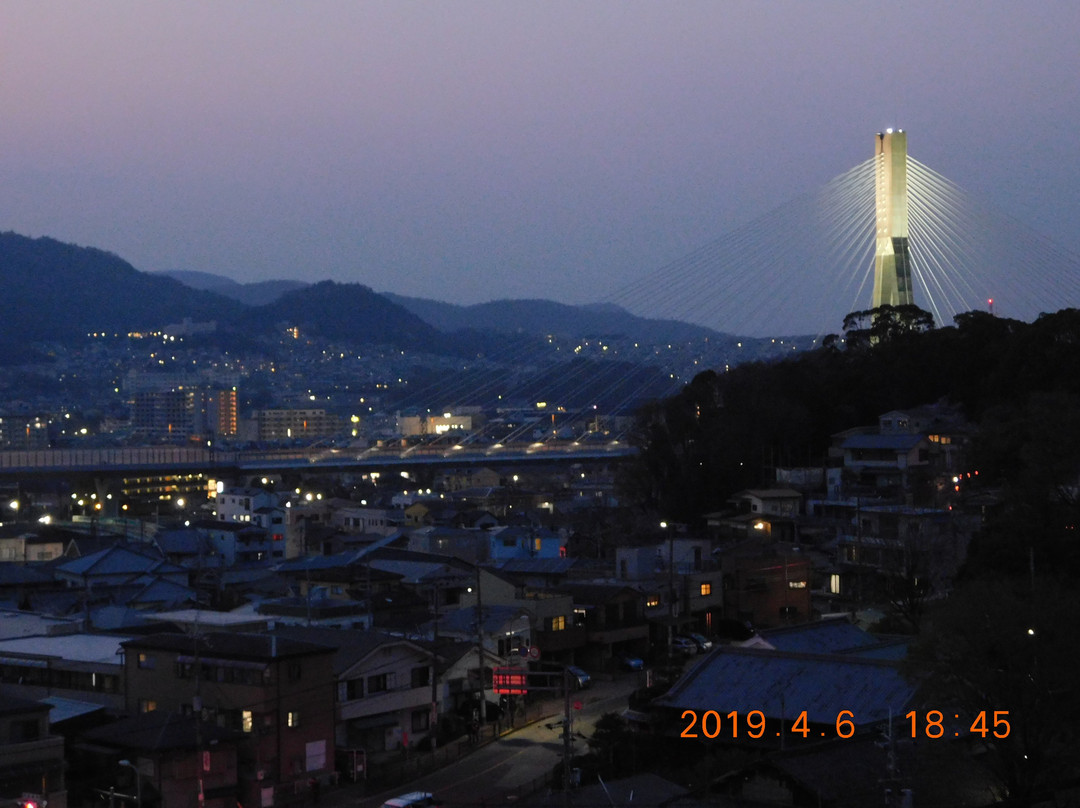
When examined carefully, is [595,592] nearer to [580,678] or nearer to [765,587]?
[580,678]

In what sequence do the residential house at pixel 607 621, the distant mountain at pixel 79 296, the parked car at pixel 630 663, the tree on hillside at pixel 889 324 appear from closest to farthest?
the parked car at pixel 630 663 → the residential house at pixel 607 621 → the tree on hillside at pixel 889 324 → the distant mountain at pixel 79 296

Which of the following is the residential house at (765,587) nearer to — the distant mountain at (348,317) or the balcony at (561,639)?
the balcony at (561,639)

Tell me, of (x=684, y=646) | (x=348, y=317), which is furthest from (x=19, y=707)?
(x=348, y=317)

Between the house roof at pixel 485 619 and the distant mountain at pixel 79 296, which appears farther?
the distant mountain at pixel 79 296

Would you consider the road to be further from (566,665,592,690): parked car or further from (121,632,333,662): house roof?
(121,632,333,662): house roof

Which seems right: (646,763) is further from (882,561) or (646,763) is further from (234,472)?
(234,472)

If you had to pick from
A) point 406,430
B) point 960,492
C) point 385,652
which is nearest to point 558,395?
point 406,430
